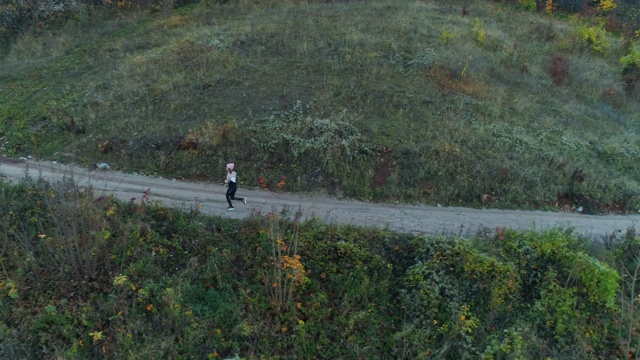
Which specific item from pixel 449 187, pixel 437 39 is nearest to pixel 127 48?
pixel 437 39

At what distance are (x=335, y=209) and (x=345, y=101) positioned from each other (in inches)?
215

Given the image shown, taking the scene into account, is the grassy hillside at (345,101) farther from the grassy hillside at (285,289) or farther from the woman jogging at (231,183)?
the grassy hillside at (285,289)

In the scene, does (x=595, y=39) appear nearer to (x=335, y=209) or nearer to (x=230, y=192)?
(x=335, y=209)

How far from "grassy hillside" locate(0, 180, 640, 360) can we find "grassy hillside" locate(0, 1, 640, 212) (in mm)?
2830

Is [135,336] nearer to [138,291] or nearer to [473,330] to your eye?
[138,291]

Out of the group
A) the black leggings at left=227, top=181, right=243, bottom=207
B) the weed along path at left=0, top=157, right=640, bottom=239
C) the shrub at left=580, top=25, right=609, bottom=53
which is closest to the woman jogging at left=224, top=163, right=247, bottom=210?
the black leggings at left=227, top=181, right=243, bottom=207

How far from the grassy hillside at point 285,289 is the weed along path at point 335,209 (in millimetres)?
719

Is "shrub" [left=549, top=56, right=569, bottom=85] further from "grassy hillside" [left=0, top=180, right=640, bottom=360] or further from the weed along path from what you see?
"grassy hillside" [left=0, top=180, right=640, bottom=360]

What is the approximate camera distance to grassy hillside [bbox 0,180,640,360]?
10.6 m

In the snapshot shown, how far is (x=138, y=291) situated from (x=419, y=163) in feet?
29.6

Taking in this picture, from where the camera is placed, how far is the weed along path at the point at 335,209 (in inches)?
535

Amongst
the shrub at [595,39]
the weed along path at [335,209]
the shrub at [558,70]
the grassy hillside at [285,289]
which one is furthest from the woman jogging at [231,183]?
the shrub at [595,39]

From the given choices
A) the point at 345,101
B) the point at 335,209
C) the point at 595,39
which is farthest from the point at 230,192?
the point at 595,39

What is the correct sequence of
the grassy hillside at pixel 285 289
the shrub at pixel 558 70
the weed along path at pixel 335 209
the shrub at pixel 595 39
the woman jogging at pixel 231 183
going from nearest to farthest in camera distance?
the grassy hillside at pixel 285 289 < the woman jogging at pixel 231 183 < the weed along path at pixel 335 209 < the shrub at pixel 558 70 < the shrub at pixel 595 39
